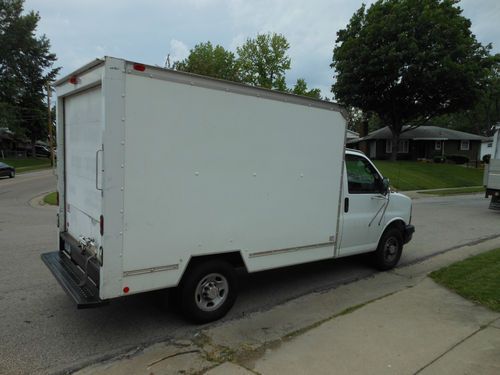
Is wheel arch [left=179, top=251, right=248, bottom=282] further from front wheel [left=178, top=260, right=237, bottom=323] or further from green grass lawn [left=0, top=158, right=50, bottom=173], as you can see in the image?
green grass lawn [left=0, top=158, right=50, bottom=173]

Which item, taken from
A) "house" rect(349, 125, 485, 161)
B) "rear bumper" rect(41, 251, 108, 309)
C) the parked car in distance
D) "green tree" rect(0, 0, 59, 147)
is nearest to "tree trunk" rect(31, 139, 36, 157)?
"green tree" rect(0, 0, 59, 147)

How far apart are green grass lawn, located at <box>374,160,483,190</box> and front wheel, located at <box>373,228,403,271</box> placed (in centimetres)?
1807

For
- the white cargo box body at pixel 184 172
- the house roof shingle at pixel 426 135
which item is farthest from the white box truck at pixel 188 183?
the house roof shingle at pixel 426 135

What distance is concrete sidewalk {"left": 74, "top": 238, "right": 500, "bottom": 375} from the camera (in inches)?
142

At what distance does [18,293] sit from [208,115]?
3.48 meters

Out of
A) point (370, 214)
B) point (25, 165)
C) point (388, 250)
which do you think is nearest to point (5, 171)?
point (25, 165)

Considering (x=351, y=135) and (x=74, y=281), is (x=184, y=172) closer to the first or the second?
(x=74, y=281)

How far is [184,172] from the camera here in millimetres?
4199

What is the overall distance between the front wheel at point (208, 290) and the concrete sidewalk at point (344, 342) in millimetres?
181

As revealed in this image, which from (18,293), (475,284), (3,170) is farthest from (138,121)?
(3,170)

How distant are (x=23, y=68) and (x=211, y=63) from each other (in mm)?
27402

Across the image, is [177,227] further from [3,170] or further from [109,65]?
[3,170]

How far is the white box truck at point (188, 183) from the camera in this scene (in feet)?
12.6

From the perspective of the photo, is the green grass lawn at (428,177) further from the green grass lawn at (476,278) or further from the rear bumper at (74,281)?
the rear bumper at (74,281)
